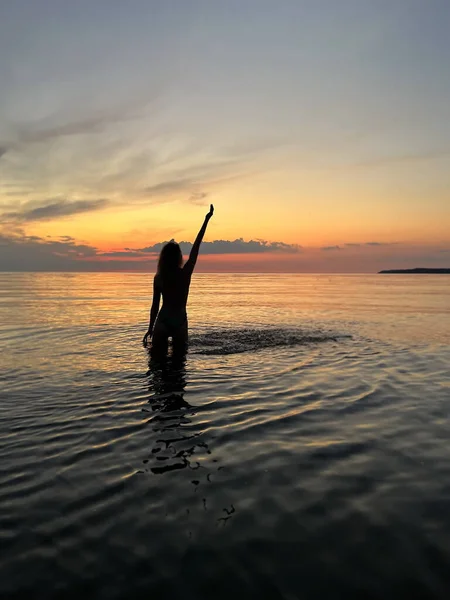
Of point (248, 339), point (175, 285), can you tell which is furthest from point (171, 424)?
point (248, 339)

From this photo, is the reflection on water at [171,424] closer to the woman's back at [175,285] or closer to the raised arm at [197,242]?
the woman's back at [175,285]

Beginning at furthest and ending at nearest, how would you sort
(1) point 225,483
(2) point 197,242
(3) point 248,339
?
(3) point 248,339 → (2) point 197,242 → (1) point 225,483

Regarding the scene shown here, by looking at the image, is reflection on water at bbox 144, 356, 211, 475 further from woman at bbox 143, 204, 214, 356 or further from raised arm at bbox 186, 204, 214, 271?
raised arm at bbox 186, 204, 214, 271

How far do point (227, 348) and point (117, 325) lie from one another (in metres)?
9.07

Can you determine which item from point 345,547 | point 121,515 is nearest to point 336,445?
point 345,547

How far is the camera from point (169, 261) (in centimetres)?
1105

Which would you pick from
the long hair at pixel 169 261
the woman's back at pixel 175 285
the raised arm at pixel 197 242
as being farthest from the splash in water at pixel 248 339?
the raised arm at pixel 197 242

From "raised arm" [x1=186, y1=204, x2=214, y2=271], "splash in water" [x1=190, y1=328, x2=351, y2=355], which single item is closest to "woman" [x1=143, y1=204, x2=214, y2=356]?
"raised arm" [x1=186, y1=204, x2=214, y2=271]

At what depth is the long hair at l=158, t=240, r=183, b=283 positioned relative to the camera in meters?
11.0

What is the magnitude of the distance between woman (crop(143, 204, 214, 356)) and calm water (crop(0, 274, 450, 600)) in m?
1.50

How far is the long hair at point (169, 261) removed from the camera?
A: 11.0 m

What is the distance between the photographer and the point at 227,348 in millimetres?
13711

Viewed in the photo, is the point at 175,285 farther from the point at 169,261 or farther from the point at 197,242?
the point at 197,242

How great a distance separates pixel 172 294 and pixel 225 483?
7244 mm
